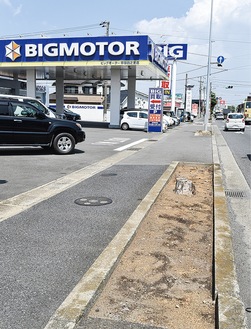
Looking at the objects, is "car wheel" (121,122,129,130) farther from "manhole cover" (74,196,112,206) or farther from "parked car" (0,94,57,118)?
"manhole cover" (74,196,112,206)

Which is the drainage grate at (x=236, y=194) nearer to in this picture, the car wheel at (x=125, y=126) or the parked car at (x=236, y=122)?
the car wheel at (x=125, y=126)

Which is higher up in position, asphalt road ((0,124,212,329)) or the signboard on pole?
the signboard on pole

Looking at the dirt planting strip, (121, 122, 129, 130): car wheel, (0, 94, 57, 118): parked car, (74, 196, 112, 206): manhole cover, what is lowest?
the dirt planting strip

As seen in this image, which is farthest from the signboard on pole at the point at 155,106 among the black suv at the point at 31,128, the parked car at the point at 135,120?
the black suv at the point at 31,128

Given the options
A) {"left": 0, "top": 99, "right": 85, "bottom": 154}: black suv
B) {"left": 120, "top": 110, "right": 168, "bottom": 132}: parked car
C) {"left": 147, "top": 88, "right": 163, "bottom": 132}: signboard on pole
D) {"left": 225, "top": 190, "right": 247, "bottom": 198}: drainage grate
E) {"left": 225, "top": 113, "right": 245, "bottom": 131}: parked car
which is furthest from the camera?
{"left": 225, "top": 113, "right": 245, "bottom": 131}: parked car

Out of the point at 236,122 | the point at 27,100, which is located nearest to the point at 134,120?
the point at 236,122

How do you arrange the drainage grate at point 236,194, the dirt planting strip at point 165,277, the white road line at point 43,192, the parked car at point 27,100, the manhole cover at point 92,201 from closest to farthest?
the dirt planting strip at point 165,277 → the white road line at point 43,192 → the manhole cover at point 92,201 → the drainage grate at point 236,194 → the parked car at point 27,100

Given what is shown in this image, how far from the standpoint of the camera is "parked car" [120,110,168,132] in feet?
89.2

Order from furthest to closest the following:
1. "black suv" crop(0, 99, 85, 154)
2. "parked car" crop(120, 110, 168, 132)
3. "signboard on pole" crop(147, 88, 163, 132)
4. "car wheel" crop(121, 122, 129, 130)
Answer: "car wheel" crop(121, 122, 129, 130), "parked car" crop(120, 110, 168, 132), "signboard on pole" crop(147, 88, 163, 132), "black suv" crop(0, 99, 85, 154)

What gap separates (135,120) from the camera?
27.2 metres

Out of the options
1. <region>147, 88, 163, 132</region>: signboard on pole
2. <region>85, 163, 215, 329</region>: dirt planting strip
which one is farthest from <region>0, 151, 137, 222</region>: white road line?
<region>147, 88, 163, 132</region>: signboard on pole

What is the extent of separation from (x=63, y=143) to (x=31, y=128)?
1274 mm

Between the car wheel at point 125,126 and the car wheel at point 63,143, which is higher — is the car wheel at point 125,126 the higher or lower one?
the higher one

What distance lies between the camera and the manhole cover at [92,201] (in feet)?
20.3
